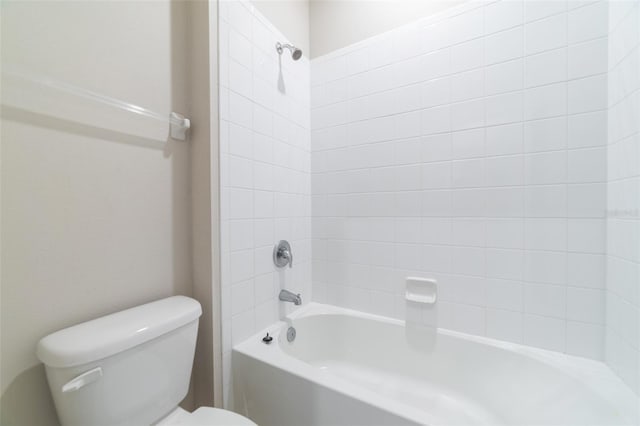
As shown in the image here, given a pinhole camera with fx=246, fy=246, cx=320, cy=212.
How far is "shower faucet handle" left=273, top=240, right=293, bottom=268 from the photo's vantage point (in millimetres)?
1400

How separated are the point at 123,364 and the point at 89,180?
58 centimetres

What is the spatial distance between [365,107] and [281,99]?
52cm

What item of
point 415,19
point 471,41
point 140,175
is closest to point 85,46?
point 140,175

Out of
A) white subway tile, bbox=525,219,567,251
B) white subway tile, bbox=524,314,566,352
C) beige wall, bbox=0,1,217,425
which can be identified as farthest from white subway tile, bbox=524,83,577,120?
beige wall, bbox=0,1,217,425

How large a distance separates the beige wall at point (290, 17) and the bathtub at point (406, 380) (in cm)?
174

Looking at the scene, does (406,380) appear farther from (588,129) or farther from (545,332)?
(588,129)

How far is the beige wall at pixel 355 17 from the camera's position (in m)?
1.39

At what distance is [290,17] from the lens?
154 cm

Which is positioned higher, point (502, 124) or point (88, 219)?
point (502, 124)

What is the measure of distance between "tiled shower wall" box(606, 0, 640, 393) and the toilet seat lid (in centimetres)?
139

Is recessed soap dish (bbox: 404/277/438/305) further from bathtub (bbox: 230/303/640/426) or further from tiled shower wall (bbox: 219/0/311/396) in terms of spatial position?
tiled shower wall (bbox: 219/0/311/396)

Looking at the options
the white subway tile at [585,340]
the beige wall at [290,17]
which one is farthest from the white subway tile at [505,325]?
the beige wall at [290,17]

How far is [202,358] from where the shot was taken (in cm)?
107

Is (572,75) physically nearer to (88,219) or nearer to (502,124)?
(502,124)
